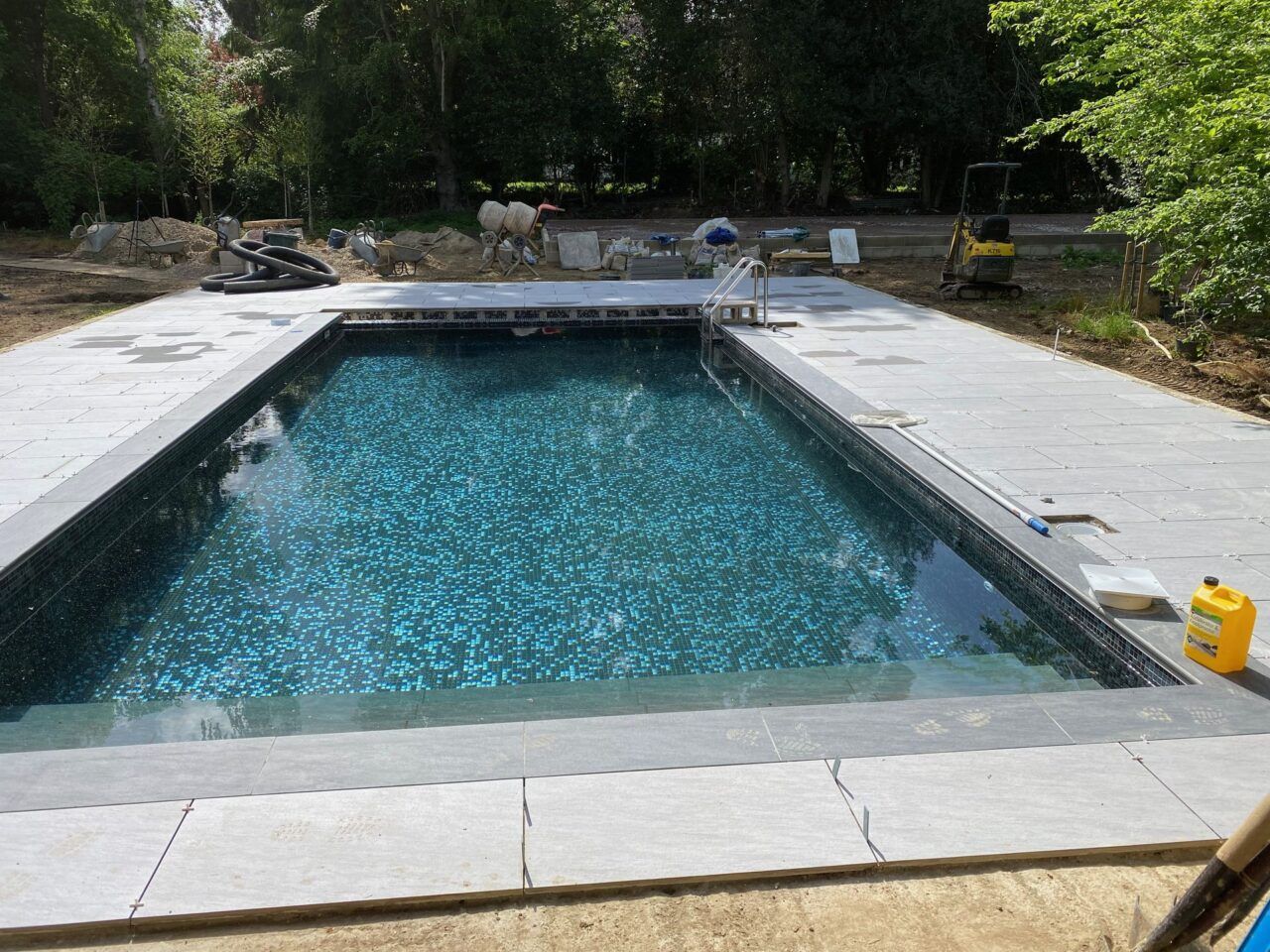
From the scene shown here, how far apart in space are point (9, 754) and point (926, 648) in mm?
3090

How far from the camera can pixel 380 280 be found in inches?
504

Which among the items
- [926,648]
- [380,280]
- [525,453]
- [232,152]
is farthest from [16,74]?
[926,648]

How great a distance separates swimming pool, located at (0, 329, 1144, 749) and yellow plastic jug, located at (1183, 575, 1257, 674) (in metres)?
0.31

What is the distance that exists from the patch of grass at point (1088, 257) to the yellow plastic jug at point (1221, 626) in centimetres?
1188

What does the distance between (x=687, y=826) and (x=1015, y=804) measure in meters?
0.83

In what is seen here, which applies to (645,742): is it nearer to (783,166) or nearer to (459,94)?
(459,94)

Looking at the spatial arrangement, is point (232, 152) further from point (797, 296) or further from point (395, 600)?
point (395, 600)

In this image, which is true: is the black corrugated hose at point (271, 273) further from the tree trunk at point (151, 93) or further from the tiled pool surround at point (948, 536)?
the tree trunk at point (151, 93)

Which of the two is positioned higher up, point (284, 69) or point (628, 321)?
point (284, 69)

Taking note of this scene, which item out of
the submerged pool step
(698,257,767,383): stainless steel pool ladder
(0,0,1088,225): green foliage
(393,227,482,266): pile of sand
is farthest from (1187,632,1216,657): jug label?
(0,0,1088,225): green foliage

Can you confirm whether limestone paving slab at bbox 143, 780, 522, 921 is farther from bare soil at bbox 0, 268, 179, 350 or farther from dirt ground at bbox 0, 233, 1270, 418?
bare soil at bbox 0, 268, 179, 350

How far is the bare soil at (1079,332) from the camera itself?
680 cm

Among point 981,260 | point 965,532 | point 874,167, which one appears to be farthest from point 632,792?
point 874,167

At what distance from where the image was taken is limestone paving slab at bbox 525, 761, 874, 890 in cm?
218
